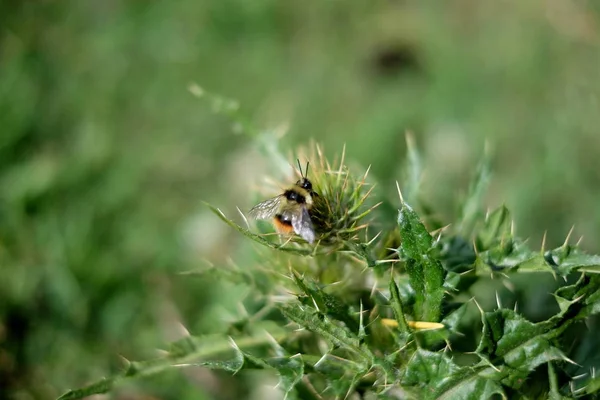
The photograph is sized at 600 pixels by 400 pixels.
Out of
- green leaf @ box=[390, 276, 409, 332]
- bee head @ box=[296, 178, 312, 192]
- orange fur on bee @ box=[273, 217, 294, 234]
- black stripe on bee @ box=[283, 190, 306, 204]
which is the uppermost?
bee head @ box=[296, 178, 312, 192]

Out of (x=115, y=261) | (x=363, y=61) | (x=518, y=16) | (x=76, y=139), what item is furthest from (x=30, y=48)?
(x=518, y=16)

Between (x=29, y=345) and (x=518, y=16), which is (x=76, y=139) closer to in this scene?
(x=29, y=345)

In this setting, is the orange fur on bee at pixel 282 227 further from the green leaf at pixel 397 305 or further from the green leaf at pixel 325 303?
the green leaf at pixel 397 305

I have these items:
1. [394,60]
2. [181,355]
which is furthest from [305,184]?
[394,60]

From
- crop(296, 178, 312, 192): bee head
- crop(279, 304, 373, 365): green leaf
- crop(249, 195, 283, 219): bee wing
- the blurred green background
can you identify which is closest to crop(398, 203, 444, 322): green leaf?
crop(279, 304, 373, 365): green leaf

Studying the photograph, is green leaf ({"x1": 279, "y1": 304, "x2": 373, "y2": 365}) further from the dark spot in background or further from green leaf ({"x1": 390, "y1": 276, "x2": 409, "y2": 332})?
the dark spot in background

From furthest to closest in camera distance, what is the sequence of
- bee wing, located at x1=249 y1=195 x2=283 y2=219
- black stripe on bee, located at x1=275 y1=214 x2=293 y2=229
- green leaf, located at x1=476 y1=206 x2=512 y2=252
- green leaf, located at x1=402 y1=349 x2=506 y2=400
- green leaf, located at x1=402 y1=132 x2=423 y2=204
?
green leaf, located at x1=402 y1=132 x2=423 y2=204, green leaf, located at x1=476 y1=206 x2=512 y2=252, bee wing, located at x1=249 y1=195 x2=283 y2=219, black stripe on bee, located at x1=275 y1=214 x2=293 y2=229, green leaf, located at x1=402 y1=349 x2=506 y2=400

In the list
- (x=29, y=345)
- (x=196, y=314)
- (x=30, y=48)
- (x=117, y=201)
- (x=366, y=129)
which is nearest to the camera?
(x=29, y=345)

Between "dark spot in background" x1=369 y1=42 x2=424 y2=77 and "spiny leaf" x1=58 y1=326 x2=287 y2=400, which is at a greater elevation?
"dark spot in background" x1=369 y1=42 x2=424 y2=77
